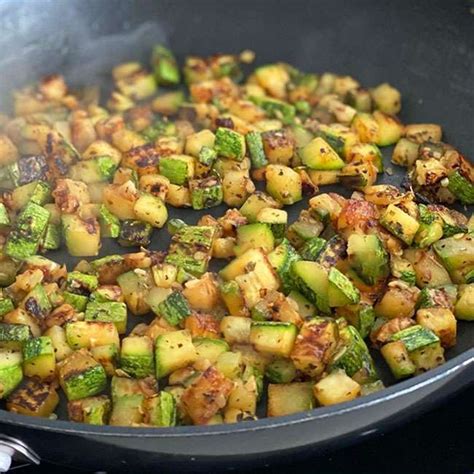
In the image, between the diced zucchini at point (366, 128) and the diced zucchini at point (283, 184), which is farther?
the diced zucchini at point (366, 128)

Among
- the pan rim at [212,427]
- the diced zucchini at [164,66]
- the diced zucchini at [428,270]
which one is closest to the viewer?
the pan rim at [212,427]

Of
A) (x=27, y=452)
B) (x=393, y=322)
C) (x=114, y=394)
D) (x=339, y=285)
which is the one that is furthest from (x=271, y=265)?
(x=27, y=452)

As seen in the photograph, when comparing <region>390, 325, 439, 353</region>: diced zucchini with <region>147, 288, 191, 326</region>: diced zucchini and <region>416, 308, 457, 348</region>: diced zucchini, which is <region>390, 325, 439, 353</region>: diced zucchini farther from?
<region>147, 288, 191, 326</region>: diced zucchini

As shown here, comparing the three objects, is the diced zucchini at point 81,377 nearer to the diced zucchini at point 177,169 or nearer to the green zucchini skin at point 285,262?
the green zucchini skin at point 285,262

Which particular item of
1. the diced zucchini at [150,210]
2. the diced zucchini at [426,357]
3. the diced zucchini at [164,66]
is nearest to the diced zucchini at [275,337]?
the diced zucchini at [426,357]

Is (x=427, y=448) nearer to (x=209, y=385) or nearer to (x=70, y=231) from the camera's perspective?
(x=209, y=385)

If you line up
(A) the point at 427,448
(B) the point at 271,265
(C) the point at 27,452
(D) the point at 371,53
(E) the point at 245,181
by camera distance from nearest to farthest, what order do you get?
(C) the point at 27,452
(A) the point at 427,448
(B) the point at 271,265
(E) the point at 245,181
(D) the point at 371,53

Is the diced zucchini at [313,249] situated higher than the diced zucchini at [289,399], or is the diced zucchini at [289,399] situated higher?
the diced zucchini at [313,249]
